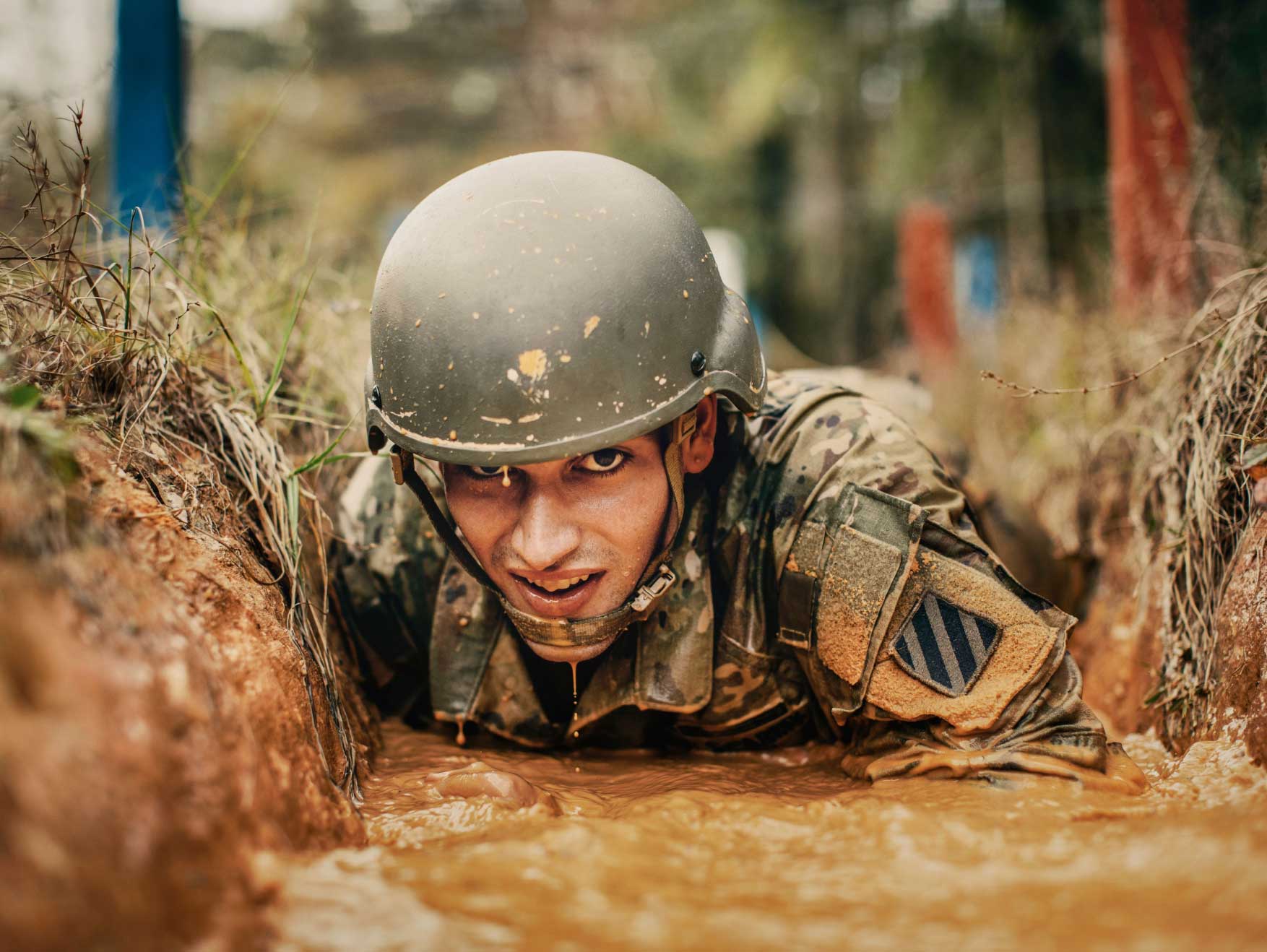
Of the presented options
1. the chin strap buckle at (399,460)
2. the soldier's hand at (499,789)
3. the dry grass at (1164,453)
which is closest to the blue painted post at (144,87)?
the chin strap buckle at (399,460)

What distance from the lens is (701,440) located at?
2176 millimetres

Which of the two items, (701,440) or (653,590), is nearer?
(653,590)

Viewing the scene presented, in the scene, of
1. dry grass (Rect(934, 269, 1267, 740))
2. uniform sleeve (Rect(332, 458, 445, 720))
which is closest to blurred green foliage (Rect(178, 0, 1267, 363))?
dry grass (Rect(934, 269, 1267, 740))

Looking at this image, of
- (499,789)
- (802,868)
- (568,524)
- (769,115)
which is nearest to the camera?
(802,868)

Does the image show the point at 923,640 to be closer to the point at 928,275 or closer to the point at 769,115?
the point at 928,275

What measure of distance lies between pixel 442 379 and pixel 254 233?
188 centimetres

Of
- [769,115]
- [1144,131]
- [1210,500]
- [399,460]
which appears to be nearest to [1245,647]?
[1210,500]

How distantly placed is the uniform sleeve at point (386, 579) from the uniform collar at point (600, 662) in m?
0.10

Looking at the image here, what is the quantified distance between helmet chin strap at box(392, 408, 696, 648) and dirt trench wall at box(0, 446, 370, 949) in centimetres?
52

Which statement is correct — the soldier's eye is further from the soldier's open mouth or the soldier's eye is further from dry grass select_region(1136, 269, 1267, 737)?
dry grass select_region(1136, 269, 1267, 737)

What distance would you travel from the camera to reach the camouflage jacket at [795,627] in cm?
191

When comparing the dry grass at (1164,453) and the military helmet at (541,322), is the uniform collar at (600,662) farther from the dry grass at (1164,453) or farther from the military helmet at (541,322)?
the dry grass at (1164,453)

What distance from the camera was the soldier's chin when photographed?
2.03m

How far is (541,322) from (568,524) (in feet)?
1.27
